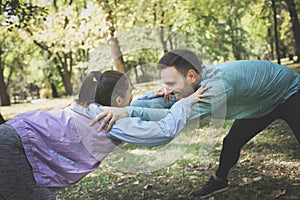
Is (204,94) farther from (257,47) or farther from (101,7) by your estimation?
(257,47)

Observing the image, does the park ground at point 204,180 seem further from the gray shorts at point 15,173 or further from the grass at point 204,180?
the gray shorts at point 15,173

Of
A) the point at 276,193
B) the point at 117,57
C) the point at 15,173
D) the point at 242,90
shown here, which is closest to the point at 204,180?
the point at 276,193

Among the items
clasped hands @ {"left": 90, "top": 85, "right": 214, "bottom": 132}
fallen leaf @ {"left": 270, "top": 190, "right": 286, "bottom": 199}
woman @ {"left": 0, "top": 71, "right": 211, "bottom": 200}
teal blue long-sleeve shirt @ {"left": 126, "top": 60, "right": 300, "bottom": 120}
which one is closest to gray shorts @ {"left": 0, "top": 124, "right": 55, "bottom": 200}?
woman @ {"left": 0, "top": 71, "right": 211, "bottom": 200}

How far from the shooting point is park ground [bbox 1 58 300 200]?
13.0 feet

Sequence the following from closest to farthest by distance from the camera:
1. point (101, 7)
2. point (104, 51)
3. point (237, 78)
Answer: point (237, 78) → point (104, 51) → point (101, 7)

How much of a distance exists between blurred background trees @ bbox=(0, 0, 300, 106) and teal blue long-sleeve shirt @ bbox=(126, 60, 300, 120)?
0.22 metres

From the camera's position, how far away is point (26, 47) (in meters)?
31.5

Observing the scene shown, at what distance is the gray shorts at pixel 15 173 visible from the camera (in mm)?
2410

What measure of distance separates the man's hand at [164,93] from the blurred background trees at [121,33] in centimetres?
12

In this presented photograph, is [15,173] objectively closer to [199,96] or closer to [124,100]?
[124,100]

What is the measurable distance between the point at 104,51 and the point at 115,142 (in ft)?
2.74

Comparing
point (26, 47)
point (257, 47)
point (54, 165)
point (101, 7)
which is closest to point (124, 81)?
point (54, 165)

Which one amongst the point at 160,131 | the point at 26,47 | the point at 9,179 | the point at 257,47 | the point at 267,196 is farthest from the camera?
the point at 257,47

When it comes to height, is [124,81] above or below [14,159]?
above
